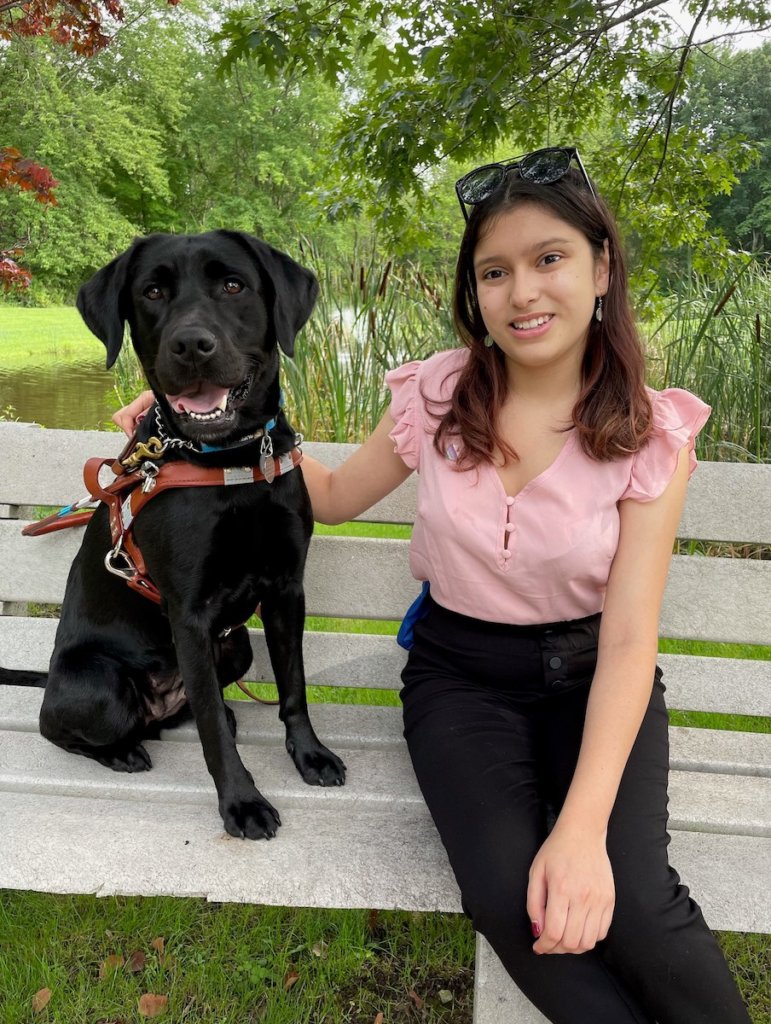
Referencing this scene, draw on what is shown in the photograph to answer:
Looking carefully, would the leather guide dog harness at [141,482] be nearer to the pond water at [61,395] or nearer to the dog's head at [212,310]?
the dog's head at [212,310]

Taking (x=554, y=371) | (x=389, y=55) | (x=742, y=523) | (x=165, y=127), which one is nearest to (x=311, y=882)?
(x=554, y=371)

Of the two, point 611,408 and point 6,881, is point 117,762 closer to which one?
point 6,881

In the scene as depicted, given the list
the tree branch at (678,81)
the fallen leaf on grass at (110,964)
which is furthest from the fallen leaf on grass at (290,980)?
the tree branch at (678,81)

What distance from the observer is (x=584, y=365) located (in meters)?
1.85

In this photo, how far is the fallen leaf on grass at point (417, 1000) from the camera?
6.03 ft

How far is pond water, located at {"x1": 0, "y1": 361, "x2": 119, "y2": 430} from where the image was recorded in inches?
314

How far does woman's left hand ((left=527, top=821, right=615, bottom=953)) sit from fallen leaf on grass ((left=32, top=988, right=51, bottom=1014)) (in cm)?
118

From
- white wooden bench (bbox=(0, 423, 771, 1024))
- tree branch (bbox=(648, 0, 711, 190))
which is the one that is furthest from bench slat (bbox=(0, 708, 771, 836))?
tree branch (bbox=(648, 0, 711, 190))

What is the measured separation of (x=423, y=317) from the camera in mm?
4148

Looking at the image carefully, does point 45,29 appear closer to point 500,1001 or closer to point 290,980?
point 290,980

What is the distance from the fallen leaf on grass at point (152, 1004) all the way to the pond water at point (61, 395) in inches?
213

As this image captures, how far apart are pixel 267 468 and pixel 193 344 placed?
332 millimetres

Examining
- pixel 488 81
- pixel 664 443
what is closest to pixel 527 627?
pixel 664 443

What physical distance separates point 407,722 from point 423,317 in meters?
2.79
